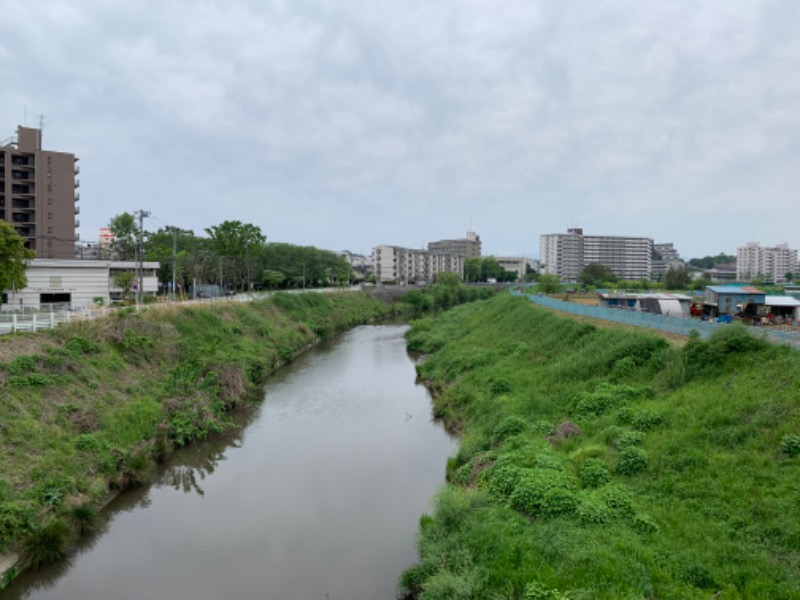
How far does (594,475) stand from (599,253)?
15864cm

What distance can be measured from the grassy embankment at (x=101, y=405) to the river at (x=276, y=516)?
89 cm

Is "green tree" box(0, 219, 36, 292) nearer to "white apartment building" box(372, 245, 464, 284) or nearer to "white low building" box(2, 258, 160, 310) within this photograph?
"white low building" box(2, 258, 160, 310)

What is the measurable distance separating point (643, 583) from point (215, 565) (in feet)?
32.4

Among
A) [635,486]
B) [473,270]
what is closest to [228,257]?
[635,486]

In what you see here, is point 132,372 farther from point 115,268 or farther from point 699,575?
point 115,268

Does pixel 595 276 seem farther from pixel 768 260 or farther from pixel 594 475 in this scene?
pixel 768 260

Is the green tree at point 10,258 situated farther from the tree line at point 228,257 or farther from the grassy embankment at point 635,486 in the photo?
the grassy embankment at point 635,486

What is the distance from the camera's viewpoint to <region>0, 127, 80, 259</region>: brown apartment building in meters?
59.2

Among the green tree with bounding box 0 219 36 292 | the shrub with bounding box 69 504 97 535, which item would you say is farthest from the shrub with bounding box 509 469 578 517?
the green tree with bounding box 0 219 36 292

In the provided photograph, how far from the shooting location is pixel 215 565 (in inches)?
514

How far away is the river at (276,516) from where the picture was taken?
12.2m

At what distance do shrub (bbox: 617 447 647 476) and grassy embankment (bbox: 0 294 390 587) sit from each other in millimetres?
14074

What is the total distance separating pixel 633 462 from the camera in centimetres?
1300

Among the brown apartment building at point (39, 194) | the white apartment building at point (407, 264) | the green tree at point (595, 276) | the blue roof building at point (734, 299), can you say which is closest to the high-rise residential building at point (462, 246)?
the white apartment building at point (407, 264)
